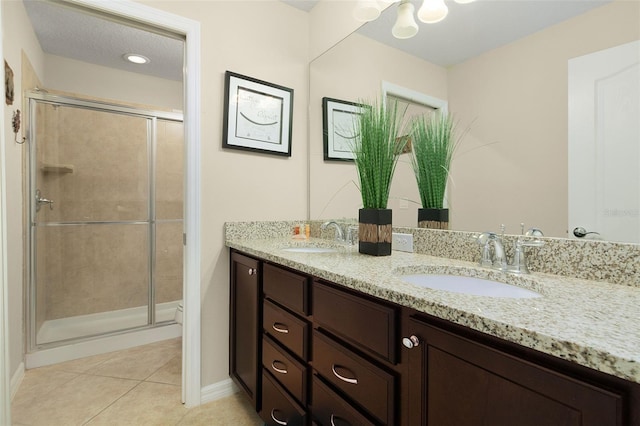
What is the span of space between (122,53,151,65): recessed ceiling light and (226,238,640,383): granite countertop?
2.66 metres

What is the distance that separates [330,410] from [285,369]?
301 mm

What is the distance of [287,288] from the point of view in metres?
1.18

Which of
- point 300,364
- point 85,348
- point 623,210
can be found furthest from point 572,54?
point 85,348

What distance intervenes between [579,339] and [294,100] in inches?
76.7

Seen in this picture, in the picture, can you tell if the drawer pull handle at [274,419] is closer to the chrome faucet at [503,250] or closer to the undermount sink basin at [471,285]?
the undermount sink basin at [471,285]

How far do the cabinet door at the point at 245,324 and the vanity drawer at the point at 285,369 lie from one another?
3.5 inches

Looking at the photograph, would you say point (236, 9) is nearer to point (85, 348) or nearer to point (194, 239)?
point (194, 239)

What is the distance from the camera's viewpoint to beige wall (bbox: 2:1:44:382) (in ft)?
5.57

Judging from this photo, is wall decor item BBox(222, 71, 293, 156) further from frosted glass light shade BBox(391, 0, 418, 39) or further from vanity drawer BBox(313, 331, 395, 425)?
vanity drawer BBox(313, 331, 395, 425)

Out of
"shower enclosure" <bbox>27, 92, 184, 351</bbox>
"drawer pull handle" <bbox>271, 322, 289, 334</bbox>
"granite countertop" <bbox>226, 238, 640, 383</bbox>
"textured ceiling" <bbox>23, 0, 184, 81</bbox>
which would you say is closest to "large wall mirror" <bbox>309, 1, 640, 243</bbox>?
"granite countertop" <bbox>226, 238, 640, 383</bbox>

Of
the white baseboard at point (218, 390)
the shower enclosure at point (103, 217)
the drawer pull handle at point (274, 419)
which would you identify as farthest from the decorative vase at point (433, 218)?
the shower enclosure at point (103, 217)

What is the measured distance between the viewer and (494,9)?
44.7 inches

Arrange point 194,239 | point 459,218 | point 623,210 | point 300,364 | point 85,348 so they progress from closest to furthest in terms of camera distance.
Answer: point 623,210
point 300,364
point 459,218
point 194,239
point 85,348

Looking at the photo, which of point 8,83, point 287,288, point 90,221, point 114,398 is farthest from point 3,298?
point 90,221
